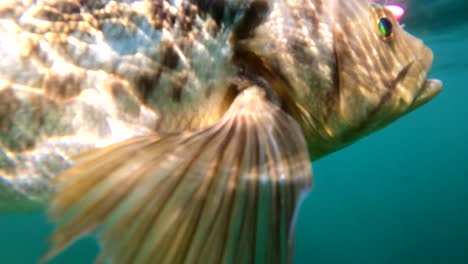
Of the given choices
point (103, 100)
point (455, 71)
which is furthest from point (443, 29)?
point (103, 100)

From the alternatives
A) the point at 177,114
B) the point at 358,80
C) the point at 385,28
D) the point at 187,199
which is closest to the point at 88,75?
the point at 177,114

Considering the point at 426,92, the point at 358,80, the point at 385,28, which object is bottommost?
the point at 426,92

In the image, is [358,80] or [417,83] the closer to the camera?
[358,80]

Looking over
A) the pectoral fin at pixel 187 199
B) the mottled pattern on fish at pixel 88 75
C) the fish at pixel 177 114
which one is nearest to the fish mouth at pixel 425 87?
the fish at pixel 177 114

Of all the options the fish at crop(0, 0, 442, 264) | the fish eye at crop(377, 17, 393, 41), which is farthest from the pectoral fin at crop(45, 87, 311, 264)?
the fish eye at crop(377, 17, 393, 41)

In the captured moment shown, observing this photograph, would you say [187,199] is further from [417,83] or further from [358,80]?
[417,83]

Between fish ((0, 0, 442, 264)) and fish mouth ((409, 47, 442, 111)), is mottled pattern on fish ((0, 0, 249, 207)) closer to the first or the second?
fish ((0, 0, 442, 264))

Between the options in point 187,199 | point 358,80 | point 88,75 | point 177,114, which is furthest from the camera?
point 358,80
